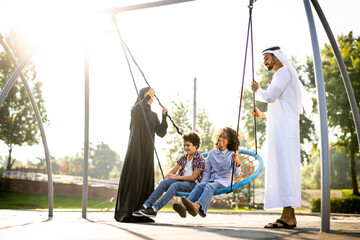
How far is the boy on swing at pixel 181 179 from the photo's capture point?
5.71m

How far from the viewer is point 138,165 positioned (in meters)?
6.31

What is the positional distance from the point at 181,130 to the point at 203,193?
21136 millimetres

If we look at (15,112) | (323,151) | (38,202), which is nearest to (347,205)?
(323,151)

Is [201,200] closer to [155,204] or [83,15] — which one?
[155,204]

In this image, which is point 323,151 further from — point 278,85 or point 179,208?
point 179,208

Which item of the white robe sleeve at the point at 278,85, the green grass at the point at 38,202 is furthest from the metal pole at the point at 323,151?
the green grass at the point at 38,202

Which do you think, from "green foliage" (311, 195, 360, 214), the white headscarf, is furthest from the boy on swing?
"green foliage" (311, 195, 360, 214)

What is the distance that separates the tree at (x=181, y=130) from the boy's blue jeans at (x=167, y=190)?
2028 centimetres

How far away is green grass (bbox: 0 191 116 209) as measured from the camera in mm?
23125

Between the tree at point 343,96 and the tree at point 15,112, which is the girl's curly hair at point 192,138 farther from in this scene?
the tree at point 15,112

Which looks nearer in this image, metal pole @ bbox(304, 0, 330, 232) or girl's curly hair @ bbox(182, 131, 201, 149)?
metal pole @ bbox(304, 0, 330, 232)

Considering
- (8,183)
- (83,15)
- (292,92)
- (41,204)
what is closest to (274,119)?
(292,92)

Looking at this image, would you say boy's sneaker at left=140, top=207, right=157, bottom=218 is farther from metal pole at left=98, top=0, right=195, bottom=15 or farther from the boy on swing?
metal pole at left=98, top=0, right=195, bottom=15

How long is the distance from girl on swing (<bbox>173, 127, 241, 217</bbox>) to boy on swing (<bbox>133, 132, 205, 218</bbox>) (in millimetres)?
162
